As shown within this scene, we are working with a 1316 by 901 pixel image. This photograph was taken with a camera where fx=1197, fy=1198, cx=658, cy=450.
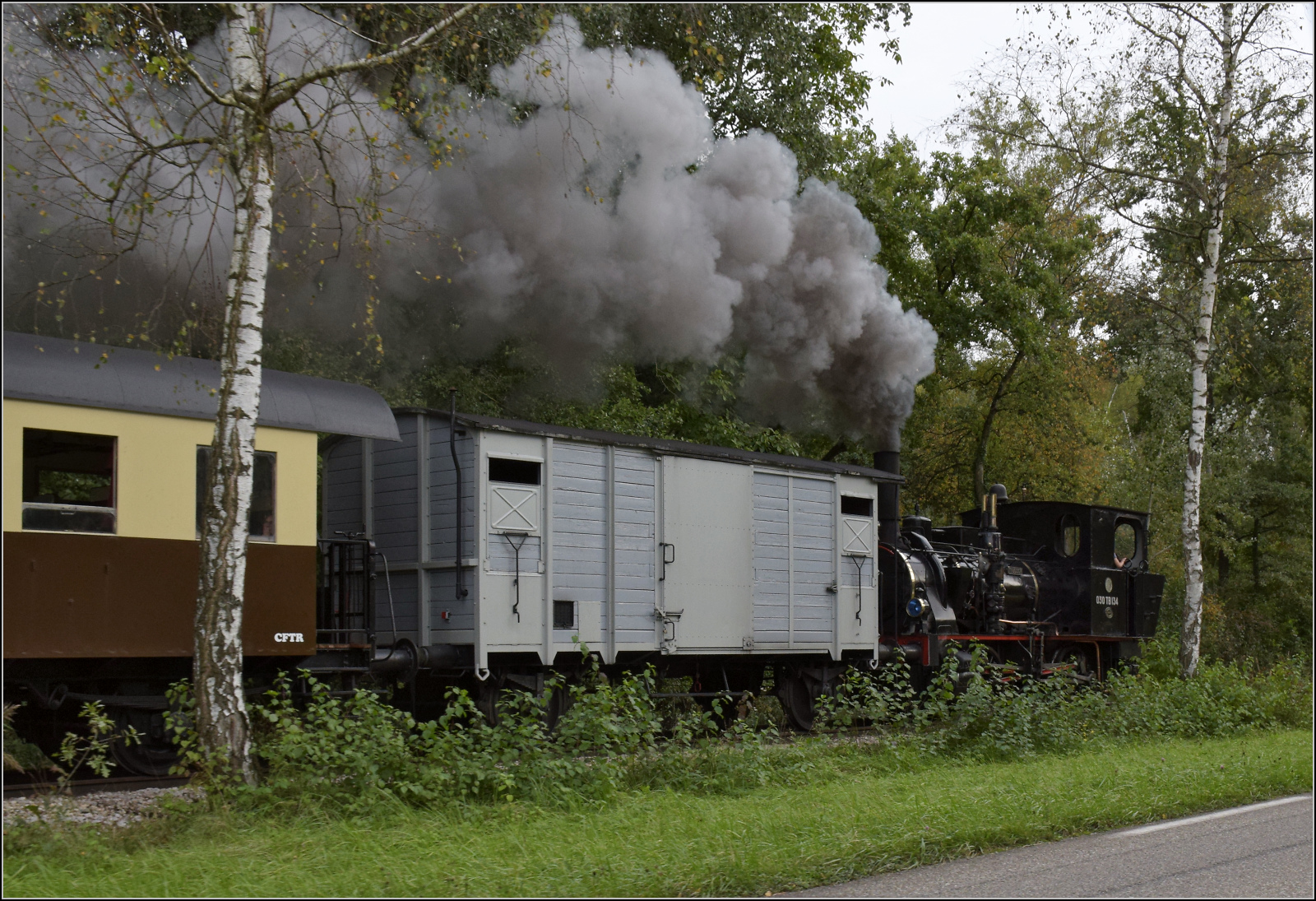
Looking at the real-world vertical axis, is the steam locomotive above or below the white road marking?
above

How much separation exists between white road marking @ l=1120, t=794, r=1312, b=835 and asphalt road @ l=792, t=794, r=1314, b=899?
2 centimetres

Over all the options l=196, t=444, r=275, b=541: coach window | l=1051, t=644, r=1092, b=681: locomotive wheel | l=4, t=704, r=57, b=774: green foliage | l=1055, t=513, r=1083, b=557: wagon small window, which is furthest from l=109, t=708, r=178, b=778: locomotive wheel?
l=1055, t=513, r=1083, b=557: wagon small window

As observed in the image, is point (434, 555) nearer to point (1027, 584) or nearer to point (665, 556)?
point (665, 556)

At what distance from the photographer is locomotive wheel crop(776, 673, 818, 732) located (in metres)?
14.1

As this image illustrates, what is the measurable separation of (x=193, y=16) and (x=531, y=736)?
30.7ft

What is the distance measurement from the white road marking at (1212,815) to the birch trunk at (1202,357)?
311 inches

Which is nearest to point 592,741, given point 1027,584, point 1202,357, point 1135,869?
point 1135,869

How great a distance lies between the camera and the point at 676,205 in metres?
14.8

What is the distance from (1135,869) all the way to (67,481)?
7479 millimetres

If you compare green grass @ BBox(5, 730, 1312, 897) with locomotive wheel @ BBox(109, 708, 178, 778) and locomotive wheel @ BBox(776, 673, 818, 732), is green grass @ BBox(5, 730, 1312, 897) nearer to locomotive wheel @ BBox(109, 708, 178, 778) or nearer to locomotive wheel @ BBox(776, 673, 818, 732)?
locomotive wheel @ BBox(109, 708, 178, 778)

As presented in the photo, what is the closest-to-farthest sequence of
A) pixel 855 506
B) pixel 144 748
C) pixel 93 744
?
pixel 93 744 < pixel 144 748 < pixel 855 506

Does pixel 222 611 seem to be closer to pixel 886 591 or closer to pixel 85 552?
pixel 85 552

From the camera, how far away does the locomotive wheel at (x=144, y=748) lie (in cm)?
921

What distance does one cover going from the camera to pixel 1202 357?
1691 centimetres
